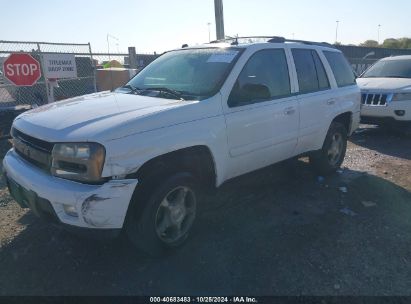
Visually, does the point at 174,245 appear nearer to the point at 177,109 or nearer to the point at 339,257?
the point at 177,109

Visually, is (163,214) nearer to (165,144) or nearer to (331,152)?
(165,144)

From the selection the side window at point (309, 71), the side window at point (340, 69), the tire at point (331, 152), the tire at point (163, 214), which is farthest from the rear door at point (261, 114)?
the side window at point (340, 69)

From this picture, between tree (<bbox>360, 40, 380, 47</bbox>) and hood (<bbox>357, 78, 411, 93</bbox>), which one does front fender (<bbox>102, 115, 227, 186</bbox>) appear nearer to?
hood (<bbox>357, 78, 411, 93</bbox>)

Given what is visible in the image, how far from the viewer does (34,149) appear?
10.6 feet

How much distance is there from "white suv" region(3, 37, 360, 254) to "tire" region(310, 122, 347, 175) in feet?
1.49

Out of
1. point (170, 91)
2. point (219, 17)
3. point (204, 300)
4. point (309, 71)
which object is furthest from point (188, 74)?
point (219, 17)

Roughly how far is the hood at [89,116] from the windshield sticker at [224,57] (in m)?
0.80

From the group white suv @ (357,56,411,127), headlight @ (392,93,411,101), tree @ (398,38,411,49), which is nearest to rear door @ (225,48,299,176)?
white suv @ (357,56,411,127)

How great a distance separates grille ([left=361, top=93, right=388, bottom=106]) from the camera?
8023 millimetres

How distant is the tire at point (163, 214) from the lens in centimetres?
314

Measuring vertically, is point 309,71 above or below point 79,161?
above

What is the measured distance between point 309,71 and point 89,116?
120 inches

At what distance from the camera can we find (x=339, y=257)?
348cm

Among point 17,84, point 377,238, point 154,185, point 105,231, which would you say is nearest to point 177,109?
point 154,185
